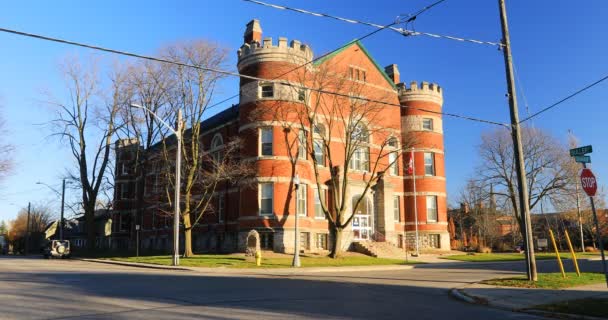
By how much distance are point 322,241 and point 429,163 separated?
1388cm

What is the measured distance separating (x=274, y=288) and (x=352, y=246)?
21.9 metres

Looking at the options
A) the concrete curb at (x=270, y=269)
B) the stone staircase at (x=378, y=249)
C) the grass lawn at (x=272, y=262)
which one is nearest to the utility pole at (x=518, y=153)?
the concrete curb at (x=270, y=269)

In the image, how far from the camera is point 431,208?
42.5 m

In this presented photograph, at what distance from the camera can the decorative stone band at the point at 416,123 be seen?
42781 mm

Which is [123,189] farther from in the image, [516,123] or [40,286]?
[516,123]

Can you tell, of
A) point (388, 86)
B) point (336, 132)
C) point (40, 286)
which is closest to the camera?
point (40, 286)

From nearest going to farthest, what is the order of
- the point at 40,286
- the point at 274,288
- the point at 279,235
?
the point at 40,286 < the point at 274,288 < the point at 279,235

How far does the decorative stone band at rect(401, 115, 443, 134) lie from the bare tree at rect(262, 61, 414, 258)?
2045mm

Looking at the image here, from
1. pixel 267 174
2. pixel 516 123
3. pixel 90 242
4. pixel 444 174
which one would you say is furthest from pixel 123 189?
pixel 516 123

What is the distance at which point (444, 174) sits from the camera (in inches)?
1715

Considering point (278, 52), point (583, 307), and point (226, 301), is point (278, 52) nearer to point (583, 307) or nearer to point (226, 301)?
point (226, 301)

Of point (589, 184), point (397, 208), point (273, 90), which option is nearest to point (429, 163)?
point (397, 208)

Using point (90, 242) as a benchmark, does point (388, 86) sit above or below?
above

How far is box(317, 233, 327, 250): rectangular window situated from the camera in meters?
34.6
